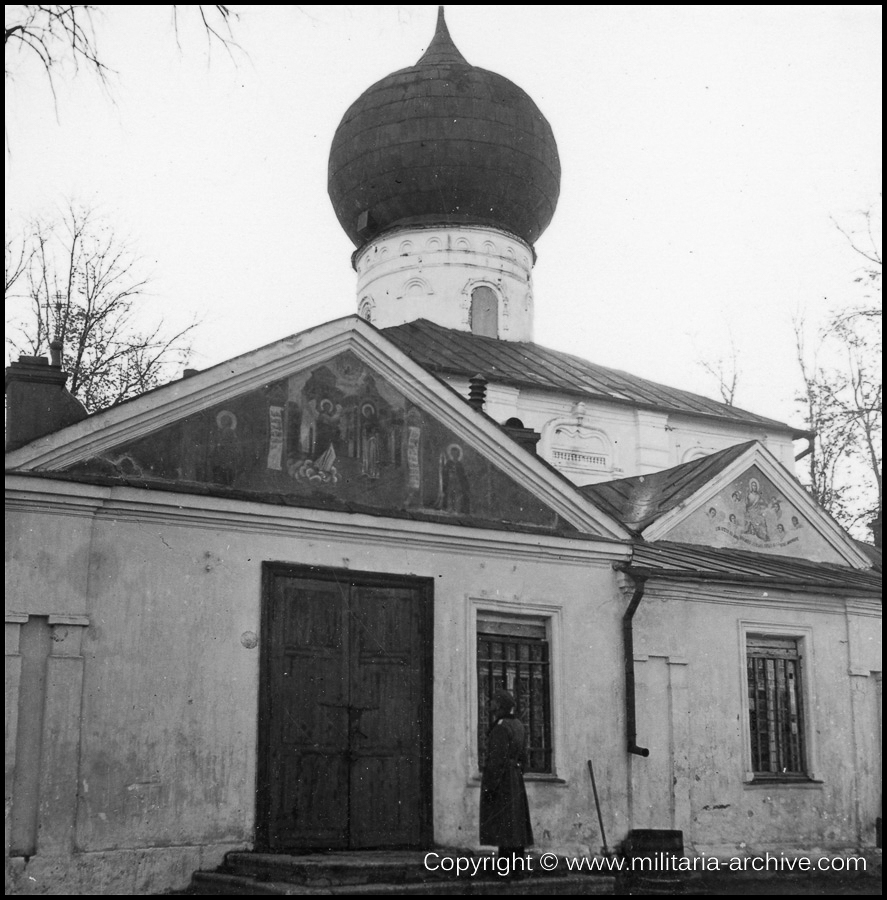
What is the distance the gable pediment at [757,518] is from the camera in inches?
609

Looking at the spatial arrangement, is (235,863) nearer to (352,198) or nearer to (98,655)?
(98,655)

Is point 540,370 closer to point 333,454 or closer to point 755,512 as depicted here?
point 755,512

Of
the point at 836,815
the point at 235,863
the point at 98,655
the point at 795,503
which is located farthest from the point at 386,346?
the point at 836,815

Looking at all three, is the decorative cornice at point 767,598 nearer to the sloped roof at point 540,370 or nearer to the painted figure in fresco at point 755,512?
the painted figure in fresco at point 755,512

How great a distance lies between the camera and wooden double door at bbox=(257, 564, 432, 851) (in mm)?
11703

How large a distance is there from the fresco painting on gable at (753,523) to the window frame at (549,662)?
245 centimetres

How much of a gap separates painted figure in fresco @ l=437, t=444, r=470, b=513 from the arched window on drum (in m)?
11.1

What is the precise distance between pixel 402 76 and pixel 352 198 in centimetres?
243

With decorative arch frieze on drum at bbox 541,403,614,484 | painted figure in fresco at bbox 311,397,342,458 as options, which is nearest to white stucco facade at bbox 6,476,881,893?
painted figure in fresco at bbox 311,397,342,458

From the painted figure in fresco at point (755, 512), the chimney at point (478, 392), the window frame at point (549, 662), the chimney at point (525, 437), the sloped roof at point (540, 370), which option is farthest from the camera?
the sloped roof at point (540, 370)

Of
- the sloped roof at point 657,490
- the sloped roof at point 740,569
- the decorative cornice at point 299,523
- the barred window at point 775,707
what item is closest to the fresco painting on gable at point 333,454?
the decorative cornice at point 299,523

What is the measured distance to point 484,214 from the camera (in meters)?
24.4

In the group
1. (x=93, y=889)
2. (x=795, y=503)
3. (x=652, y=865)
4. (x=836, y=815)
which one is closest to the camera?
(x=93, y=889)

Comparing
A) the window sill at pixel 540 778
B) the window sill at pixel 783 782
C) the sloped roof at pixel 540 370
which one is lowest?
the window sill at pixel 783 782
